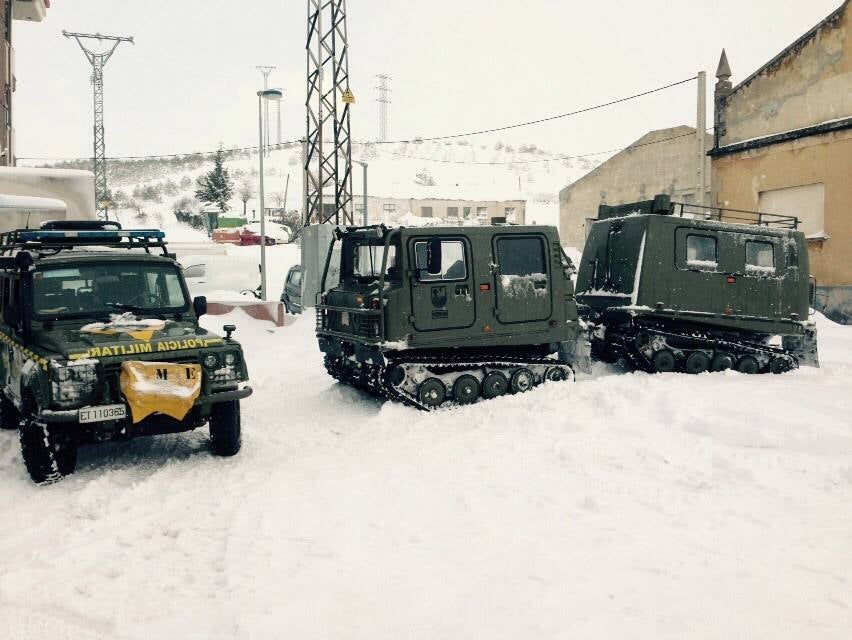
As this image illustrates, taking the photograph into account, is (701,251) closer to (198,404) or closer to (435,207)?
(198,404)

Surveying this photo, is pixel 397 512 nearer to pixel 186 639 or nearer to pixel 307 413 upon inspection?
pixel 186 639

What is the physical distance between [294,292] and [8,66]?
1410 centimetres

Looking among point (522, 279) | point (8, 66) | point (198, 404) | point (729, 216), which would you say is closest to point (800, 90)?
point (729, 216)

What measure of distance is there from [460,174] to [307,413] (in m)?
86.2

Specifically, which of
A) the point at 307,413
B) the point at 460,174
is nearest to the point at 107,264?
the point at 307,413

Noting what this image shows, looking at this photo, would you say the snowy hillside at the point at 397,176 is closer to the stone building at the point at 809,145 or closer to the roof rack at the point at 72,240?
the stone building at the point at 809,145

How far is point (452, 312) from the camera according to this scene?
973cm

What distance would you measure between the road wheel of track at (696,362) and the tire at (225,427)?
7308 millimetres

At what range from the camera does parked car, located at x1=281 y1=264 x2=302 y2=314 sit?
2309cm

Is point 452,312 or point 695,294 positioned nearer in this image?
point 452,312

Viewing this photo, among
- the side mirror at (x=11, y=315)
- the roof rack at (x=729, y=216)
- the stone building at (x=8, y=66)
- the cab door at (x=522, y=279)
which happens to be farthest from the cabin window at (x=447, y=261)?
the stone building at (x=8, y=66)

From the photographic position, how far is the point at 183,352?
6.91 m

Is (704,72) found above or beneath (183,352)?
above

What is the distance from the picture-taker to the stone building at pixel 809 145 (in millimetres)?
19562
